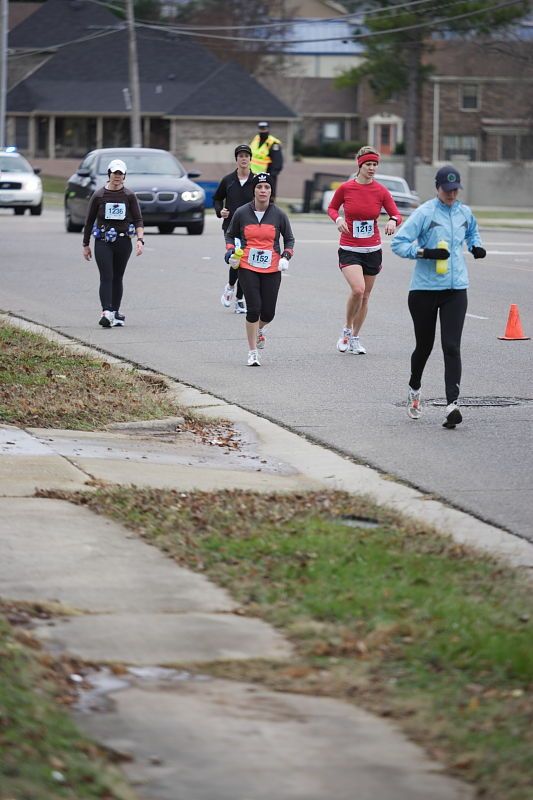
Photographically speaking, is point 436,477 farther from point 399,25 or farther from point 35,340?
point 399,25

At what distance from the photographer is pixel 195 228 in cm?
3042

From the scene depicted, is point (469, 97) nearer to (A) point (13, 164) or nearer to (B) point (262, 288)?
(A) point (13, 164)

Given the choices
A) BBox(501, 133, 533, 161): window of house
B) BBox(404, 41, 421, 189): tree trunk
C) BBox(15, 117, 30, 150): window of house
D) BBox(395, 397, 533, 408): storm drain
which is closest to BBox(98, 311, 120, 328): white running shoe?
BBox(395, 397, 533, 408): storm drain

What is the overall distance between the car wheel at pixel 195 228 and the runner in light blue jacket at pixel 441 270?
19.4 m

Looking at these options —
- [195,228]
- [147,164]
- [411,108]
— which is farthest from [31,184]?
[411,108]

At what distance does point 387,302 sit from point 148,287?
3.52m

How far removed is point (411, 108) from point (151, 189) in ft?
109

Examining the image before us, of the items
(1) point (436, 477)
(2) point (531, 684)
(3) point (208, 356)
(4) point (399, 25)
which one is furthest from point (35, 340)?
(4) point (399, 25)

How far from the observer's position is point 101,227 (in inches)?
641

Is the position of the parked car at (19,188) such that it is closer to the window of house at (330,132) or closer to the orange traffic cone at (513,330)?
the orange traffic cone at (513,330)

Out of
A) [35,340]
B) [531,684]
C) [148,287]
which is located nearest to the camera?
[531,684]

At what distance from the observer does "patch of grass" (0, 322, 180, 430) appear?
10.6 metres

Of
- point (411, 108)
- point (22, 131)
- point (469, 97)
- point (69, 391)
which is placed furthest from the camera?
point (469, 97)

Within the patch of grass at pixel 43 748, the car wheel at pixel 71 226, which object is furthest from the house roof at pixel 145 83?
the patch of grass at pixel 43 748
